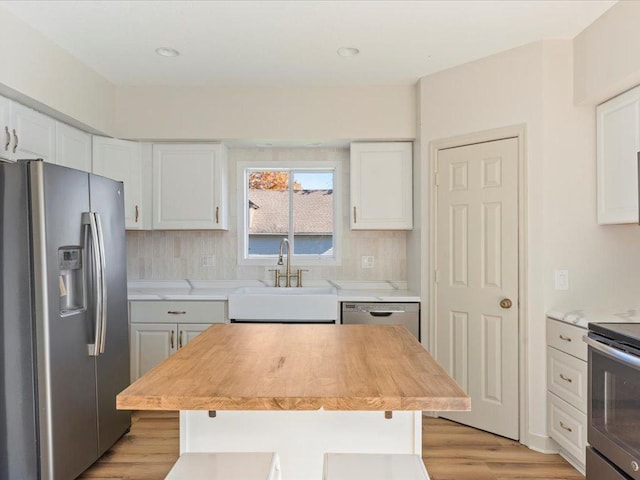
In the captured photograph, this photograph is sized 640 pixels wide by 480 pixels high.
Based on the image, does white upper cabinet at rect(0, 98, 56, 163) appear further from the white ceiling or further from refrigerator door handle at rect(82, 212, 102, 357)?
refrigerator door handle at rect(82, 212, 102, 357)

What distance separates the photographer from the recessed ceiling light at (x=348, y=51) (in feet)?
9.57

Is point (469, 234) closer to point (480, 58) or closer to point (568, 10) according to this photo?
point (480, 58)

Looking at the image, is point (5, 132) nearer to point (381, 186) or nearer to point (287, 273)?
point (287, 273)

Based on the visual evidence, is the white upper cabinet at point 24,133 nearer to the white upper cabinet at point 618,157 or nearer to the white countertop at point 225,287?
the white countertop at point 225,287

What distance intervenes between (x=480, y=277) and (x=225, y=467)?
7.37 feet

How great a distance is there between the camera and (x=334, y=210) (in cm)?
409

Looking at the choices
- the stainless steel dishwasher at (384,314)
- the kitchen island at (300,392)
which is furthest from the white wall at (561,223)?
the kitchen island at (300,392)

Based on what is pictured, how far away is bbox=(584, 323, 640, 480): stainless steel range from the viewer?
177 centimetres

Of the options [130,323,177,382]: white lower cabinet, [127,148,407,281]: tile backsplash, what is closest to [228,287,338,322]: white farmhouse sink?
[130,323,177,382]: white lower cabinet

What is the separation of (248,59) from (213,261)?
1.80 metres

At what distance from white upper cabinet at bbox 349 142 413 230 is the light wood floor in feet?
5.18

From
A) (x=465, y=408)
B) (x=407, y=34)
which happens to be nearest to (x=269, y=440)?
(x=465, y=408)

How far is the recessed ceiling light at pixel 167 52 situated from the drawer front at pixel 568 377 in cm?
305

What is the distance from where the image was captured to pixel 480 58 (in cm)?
301
